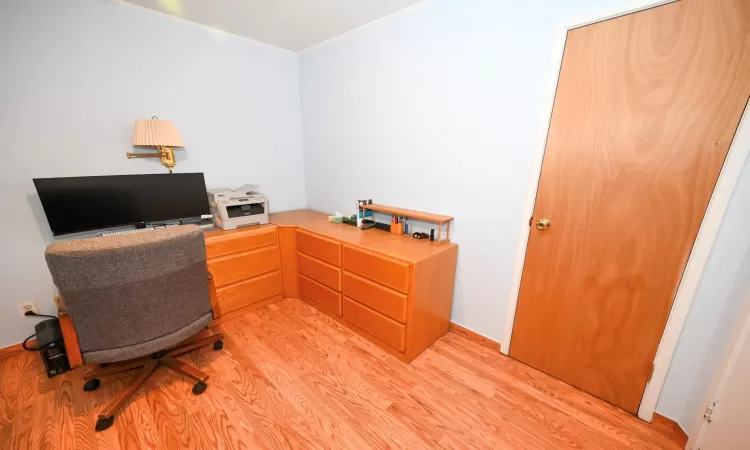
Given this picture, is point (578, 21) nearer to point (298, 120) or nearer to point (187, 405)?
point (298, 120)

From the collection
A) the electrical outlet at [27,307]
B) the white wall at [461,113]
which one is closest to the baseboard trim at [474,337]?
the white wall at [461,113]

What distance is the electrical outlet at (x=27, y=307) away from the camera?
183 centimetres

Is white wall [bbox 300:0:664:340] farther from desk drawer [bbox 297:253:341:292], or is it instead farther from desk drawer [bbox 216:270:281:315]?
desk drawer [bbox 216:270:281:315]

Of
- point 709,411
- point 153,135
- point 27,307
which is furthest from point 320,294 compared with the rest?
point 709,411

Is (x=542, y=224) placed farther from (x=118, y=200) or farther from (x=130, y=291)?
(x=118, y=200)

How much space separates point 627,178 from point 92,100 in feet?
11.3

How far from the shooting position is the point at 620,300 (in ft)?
4.74

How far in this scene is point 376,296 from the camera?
1.89 meters

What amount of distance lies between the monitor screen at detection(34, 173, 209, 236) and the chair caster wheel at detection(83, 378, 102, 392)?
967mm

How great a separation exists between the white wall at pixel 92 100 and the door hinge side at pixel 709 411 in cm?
351

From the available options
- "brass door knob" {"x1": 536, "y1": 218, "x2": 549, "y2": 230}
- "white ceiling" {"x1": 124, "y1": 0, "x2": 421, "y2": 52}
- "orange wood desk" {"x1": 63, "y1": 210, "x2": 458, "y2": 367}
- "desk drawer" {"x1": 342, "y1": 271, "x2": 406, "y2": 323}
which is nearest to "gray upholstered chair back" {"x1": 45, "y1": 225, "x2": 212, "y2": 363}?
"orange wood desk" {"x1": 63, "y1": 210, "x2": 458, "y2": 367}

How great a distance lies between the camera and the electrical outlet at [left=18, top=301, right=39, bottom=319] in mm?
1831

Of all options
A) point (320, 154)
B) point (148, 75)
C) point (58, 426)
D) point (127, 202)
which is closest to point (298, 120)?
point (320, 154)

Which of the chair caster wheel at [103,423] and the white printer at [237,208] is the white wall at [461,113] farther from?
the chair caster wheel at [103,423]
